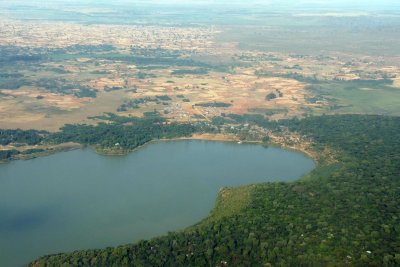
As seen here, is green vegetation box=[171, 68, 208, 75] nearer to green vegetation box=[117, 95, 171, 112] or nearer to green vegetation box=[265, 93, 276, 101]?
green vegetation box=[117, 95, 171, 112]

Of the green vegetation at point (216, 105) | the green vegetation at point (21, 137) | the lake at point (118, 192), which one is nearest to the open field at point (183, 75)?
the green vegetation at point (216, 105)

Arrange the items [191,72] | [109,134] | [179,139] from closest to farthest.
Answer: [109,134] < [179,139] < [191,72]

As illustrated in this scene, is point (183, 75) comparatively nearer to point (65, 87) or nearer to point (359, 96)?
point (65, 87)

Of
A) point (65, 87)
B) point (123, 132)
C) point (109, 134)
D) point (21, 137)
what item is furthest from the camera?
point (65, 87)

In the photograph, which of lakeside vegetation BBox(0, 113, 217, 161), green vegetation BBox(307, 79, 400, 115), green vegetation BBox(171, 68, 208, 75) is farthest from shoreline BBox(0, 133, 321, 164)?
green vegetation BBox(171, 68, 208, 75)

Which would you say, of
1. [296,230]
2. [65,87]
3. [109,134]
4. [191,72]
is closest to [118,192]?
[109,134]

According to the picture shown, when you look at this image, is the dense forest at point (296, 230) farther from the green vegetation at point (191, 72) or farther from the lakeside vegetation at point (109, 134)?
the green vegetation at point (191, 72)
